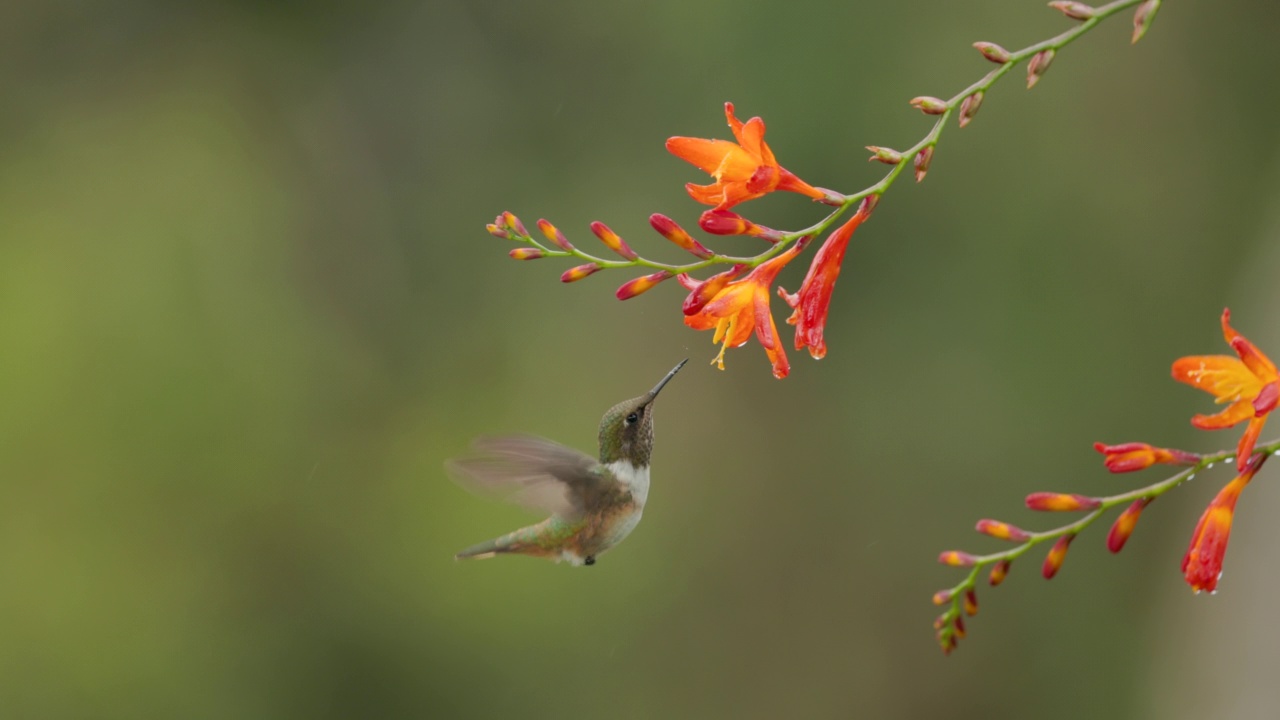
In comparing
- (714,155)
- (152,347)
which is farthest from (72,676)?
(714,155)

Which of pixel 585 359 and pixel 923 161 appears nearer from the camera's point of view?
pixel 923 161

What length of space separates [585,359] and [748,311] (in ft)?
11.8

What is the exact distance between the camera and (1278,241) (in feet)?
15.8

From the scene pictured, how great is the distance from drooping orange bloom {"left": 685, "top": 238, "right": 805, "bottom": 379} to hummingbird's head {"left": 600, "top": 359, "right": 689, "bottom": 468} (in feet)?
1.23

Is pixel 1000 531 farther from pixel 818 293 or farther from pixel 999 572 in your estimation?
pixel 818 293

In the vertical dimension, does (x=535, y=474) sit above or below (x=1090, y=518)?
above

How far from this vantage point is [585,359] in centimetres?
498

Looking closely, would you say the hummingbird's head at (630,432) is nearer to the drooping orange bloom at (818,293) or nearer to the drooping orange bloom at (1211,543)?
the drooping orange bloom at (818,293)

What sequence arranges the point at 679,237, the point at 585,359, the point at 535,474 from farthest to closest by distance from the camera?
1. the point at 585,359
2. the point at 535,474
3. the point at 679,237

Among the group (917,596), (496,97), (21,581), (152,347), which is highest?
(496,97)

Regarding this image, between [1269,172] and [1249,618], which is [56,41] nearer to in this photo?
[1269,172]

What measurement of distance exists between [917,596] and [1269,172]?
7.43ft

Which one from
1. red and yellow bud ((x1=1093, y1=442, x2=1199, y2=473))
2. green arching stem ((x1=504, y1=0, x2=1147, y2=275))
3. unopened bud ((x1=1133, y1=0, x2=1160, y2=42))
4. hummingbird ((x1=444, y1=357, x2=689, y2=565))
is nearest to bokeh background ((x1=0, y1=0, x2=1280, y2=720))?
hummingbird ((x1=444, y1=357, x2=689, y2=565))

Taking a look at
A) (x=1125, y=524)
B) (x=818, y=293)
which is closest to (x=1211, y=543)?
(x=1125, y=524)
